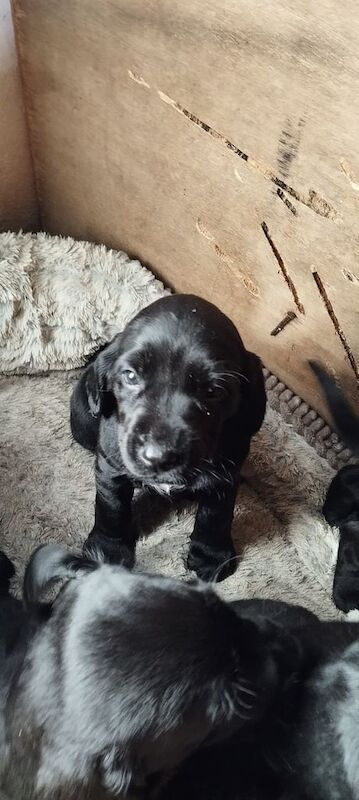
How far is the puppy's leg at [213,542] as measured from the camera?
1931 mm

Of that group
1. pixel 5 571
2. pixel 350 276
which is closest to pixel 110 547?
pixel 5 571

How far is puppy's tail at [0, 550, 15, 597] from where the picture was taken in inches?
72.8

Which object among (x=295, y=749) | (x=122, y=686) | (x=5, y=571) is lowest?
(x=5, y=571)

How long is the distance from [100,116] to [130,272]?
19.2 inches

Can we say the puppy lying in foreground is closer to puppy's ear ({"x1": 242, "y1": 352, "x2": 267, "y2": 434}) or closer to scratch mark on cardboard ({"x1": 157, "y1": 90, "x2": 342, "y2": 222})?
puppy's ear ({"x1": 242, "y1": 352, "x2": 267, "y2": 434})

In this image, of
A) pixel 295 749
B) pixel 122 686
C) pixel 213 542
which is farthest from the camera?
pixel 213 542

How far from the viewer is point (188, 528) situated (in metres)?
2.19

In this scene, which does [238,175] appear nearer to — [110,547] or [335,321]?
[335,321]

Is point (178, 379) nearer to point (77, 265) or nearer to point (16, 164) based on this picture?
point (77, 265)

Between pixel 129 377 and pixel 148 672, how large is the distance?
646 mm

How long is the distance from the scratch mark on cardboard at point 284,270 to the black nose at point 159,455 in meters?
0.78

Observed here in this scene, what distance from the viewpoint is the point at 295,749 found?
1.46m

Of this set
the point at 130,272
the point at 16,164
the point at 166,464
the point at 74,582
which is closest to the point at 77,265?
the point at 130,272

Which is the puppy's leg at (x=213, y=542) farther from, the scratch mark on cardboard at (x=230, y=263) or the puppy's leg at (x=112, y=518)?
the scratch mark on cardboard at (x=230, y=263)
